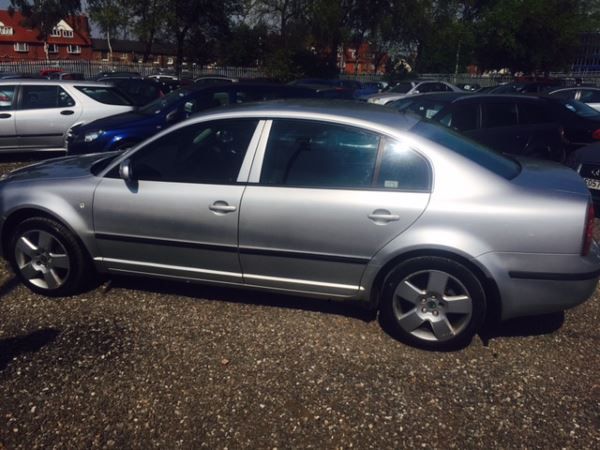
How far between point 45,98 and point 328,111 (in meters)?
7.76

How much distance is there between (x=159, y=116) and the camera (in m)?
8.29

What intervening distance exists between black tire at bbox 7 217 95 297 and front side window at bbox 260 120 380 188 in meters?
1.61

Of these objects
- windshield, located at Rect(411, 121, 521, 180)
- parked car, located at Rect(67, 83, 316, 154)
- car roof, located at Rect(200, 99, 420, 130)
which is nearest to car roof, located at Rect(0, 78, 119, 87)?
parked car, located at Rect(67, 83, 316, 154)

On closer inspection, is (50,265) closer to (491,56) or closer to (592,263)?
(592,263)

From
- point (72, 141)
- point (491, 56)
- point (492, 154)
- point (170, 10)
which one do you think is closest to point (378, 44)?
point (491, 56)

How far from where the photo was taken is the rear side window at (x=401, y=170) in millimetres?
3371

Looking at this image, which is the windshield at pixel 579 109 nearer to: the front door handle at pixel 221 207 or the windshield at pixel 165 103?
the windshield at pixel 165 103

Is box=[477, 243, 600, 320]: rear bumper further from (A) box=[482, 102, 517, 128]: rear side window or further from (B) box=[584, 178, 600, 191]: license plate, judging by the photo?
(A) box=[482, 102, 517, 128]: rear side window

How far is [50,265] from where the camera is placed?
13.5 feet

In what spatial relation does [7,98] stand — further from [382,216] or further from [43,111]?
[382,216]

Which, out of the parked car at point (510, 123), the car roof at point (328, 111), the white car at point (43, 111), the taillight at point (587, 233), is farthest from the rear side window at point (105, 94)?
the taillight at point (587, 233)

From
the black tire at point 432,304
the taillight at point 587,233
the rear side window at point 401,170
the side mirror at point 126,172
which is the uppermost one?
the rear side window at point 401,170

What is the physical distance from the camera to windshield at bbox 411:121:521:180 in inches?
140

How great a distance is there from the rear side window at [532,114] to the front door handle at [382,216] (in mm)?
5361
